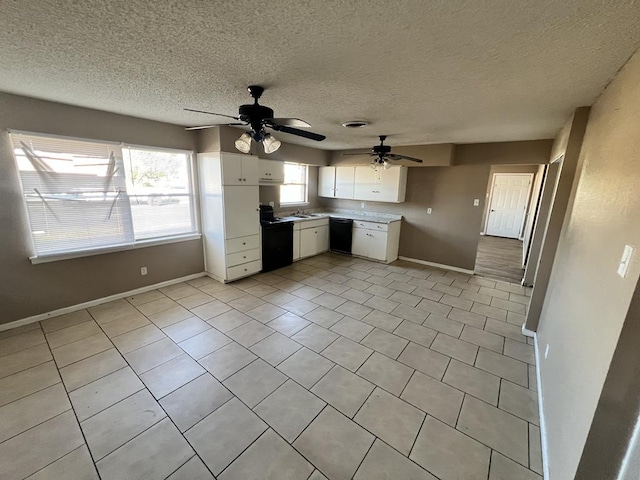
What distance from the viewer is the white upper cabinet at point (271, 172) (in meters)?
4.63

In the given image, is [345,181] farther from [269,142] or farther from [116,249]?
[116,249]

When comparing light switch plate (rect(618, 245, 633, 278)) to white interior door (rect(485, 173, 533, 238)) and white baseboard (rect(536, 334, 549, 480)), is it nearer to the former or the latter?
white baseboard (rect(536, 334, 549, 480))

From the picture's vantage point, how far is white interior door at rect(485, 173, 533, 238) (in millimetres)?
7528

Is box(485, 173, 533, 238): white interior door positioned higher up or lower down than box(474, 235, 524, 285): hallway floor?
higher up

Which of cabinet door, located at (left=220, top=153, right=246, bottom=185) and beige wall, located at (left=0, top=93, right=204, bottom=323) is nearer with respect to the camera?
beige wall, located at (left=0, top=93, right=204, bottom=323)

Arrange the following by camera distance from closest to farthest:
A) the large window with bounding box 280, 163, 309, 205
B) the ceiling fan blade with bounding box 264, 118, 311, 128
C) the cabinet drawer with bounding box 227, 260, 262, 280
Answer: the ceiling fan blade with bounding box 264, 118, 311, 128 → the cabinet drawer with bounding box 227, 260, 262, 280 → the large window with bounding box 280, 163, 309, 205

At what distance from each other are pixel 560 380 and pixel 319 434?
1578 mm

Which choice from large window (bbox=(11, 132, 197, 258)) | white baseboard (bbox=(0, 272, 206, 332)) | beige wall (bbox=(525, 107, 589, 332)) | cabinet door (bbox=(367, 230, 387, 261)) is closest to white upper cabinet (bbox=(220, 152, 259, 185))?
large window (bbox=(11, 132, 197, 258))

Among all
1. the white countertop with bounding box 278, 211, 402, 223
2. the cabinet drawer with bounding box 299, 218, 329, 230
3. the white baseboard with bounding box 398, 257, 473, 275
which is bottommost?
the white baseboard with bounding box 398, 257, 473, 275

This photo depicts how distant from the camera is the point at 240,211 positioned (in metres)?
4.08

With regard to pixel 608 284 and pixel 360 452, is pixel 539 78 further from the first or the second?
pixel 360 452

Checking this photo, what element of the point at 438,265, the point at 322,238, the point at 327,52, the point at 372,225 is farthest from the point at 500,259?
the point at 327,52

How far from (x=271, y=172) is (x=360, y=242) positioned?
2.35 meters

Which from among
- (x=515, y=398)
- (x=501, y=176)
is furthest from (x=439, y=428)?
(x=501, y=176)
